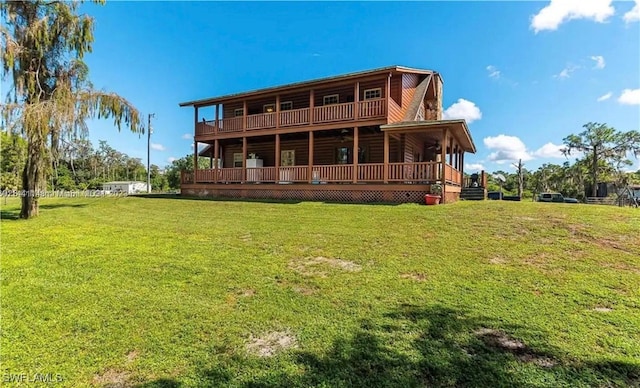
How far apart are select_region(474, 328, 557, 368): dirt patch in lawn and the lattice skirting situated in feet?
32.1

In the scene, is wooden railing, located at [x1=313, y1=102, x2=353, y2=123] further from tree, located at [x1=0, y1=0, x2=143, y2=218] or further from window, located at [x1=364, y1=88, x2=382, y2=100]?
tree, located at [x1=0, y1=0, x2=143, y2=218]

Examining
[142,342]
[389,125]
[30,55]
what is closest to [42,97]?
[30,55]

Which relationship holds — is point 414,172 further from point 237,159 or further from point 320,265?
point 237,159

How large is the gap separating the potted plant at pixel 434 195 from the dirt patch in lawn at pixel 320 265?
741 cm

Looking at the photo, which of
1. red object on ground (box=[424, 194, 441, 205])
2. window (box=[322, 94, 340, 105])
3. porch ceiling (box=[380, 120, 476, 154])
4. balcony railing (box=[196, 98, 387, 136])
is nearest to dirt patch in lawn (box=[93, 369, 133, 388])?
red object on ground (box=[424, 194, 441, 205])

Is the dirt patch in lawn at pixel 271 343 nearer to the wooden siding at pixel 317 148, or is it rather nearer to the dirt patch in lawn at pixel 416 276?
the dirt patch in lawn at pixel 416 276

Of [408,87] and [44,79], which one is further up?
[408,87]

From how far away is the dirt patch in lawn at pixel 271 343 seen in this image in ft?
10.1

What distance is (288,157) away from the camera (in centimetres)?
2038

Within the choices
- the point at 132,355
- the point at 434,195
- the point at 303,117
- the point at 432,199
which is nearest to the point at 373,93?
the point at 303,117

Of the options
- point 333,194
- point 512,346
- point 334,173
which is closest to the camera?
point 512,346

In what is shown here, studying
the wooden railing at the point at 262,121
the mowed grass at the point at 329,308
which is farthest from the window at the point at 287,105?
the mowed grass at the point at 329,308

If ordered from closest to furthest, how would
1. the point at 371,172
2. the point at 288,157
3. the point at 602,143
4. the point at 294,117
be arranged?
the point at 371,172 → the point at 294,117 → the point at 288,157 → the point at 602,143

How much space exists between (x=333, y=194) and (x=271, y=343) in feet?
39.2
